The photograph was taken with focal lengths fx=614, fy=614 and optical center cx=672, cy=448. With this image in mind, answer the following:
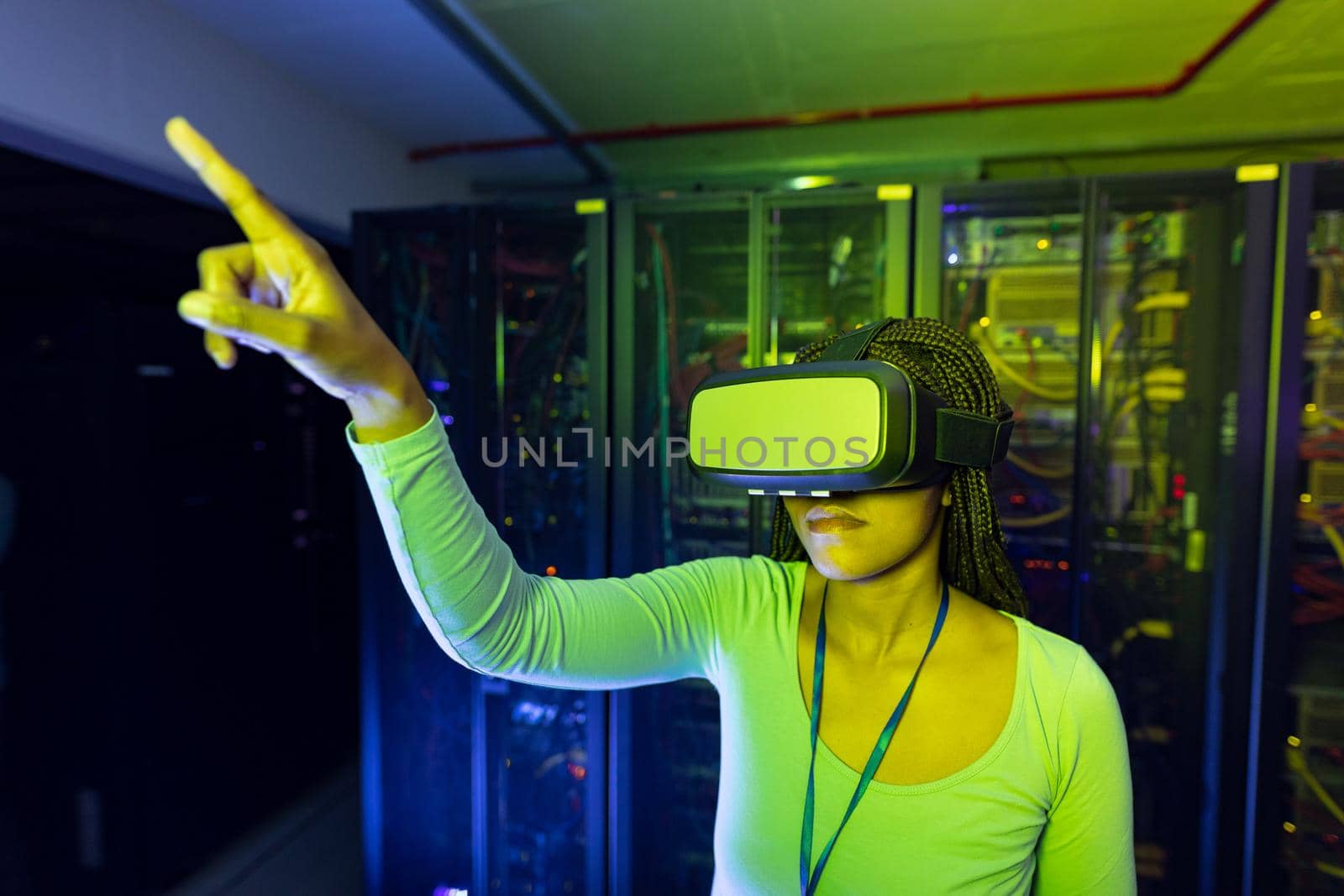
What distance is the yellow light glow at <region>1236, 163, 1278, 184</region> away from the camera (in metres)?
1.32

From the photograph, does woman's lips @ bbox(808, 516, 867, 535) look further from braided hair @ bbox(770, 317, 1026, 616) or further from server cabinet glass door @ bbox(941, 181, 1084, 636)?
server cabinet glass door @ bbox(941, 181, 1084, 636)

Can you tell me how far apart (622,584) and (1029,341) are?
1.30 metres

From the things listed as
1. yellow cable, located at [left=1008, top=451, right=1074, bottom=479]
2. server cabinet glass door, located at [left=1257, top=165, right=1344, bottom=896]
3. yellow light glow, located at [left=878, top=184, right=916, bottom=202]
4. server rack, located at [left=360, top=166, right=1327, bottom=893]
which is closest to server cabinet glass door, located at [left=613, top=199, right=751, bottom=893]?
server rack, located at [left=360, top=166, right=1327, bottom=893]

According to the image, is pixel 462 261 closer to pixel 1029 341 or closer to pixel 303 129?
pixel 303 129

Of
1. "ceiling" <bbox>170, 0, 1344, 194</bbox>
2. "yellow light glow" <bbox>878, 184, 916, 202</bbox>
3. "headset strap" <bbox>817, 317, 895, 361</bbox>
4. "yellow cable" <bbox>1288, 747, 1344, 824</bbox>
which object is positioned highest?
"ceiling" <bbox>170, 0, 1344, 194</bbox>

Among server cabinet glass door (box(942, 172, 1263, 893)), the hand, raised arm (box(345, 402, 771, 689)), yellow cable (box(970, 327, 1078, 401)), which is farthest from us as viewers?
yellow cable (box(970, 327, 1078, 401))

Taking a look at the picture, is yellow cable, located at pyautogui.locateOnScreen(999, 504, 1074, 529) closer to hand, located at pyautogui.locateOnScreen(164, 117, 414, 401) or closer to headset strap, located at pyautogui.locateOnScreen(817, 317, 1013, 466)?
headset strap, located at pyautogui.locateOnScreen(817, 317, 1013, 466)

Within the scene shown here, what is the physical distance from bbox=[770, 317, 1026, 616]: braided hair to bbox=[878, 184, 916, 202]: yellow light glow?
82 centimetres

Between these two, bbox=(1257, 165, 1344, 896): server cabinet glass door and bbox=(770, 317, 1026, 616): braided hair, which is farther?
bbox=(1257, 165, 1344, 896): server cabinet glass door

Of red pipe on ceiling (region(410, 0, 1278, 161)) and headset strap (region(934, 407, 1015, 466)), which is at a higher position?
red pipe on ceiling (region(410, 0, 1278, 161))

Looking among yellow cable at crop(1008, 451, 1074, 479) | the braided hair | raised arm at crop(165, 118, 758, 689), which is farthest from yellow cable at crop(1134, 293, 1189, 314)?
raised arm at crop(165, 118, 758, 689)

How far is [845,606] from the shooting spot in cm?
77

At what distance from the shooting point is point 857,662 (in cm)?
75

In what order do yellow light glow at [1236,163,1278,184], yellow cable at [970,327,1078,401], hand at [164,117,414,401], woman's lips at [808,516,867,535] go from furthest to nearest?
yellow cable at [970,327,1078,401], yellow light glow at [1236,163,1278,184], woman's lips at [808,516,867,535], hand at [164,117,414,401]
